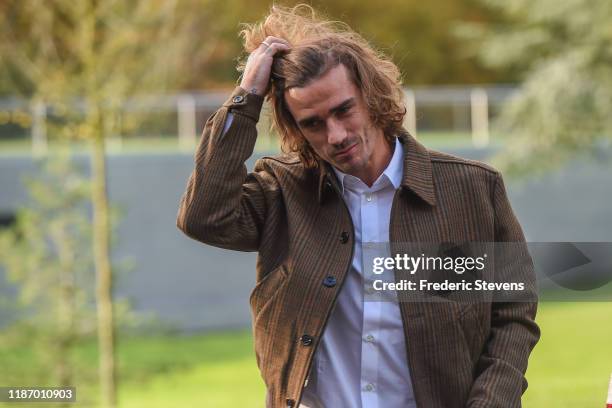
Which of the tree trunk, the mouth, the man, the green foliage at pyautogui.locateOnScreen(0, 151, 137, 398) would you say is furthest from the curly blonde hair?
the green foliage at pyautogui.locateOnScreen(0, 151, 137, 398)

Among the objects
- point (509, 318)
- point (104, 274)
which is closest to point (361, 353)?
point (509, 318)

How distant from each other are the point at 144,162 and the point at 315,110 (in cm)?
1406

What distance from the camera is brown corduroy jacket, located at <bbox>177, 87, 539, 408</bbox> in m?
2.87

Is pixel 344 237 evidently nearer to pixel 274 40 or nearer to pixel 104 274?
pixel 274 40

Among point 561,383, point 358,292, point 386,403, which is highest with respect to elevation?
point 358,292

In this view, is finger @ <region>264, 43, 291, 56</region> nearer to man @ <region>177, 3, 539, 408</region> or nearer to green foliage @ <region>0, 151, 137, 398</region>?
man @ <region>177, 3, 539, 408</region>

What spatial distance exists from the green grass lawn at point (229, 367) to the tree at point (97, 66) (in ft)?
3.63

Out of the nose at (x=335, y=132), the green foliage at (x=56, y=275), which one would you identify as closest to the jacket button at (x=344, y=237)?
the nose at (x=335, y=132)

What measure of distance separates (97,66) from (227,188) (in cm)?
650

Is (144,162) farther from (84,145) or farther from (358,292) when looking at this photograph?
(358,292)

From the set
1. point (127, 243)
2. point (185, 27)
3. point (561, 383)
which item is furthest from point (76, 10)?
point (127, 243)

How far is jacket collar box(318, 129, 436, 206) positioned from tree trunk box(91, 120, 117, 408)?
6.13 m

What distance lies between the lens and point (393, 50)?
12.3ft

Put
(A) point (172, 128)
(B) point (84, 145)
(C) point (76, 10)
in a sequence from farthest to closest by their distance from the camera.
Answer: (A) point (172, 128) → (B) point (84, 145) → (C) point (76, 10)
